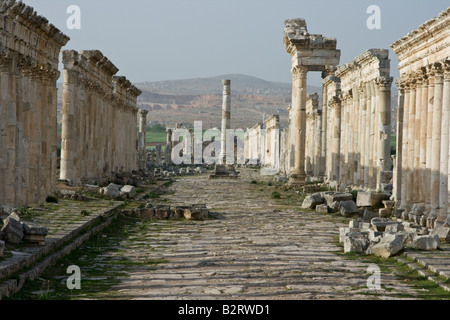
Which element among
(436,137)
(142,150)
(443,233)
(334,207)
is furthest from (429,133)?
(142,150)

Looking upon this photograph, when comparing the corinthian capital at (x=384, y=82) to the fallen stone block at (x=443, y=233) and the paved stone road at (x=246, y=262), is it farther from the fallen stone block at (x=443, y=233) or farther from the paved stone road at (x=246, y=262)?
the fallen stone block at (x=443, y=233)

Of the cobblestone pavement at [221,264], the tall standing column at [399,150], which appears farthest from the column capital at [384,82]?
the cobblestone pavement at [221,264]

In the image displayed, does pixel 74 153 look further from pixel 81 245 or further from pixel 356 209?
pixel 81 245

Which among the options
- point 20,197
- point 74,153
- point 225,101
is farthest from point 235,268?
point 225,101

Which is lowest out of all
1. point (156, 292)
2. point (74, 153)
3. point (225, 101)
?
point (156, 292)

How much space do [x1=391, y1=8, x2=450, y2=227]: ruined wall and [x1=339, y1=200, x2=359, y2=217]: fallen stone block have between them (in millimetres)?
1409

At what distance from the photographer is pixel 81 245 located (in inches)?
589

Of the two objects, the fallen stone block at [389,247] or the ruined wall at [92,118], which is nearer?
the fallen stone block at [389,247]

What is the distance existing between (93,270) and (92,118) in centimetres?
2210

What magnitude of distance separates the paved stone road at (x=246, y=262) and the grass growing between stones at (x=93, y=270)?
0.22 meters

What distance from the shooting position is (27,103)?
20.2 m

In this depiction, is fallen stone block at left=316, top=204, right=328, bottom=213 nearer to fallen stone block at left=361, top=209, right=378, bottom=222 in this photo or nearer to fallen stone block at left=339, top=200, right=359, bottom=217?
fallen stone block at left=339, top=200, right=359, bottom=217

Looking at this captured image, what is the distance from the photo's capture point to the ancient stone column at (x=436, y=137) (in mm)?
18609

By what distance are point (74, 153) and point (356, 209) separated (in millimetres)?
12550
